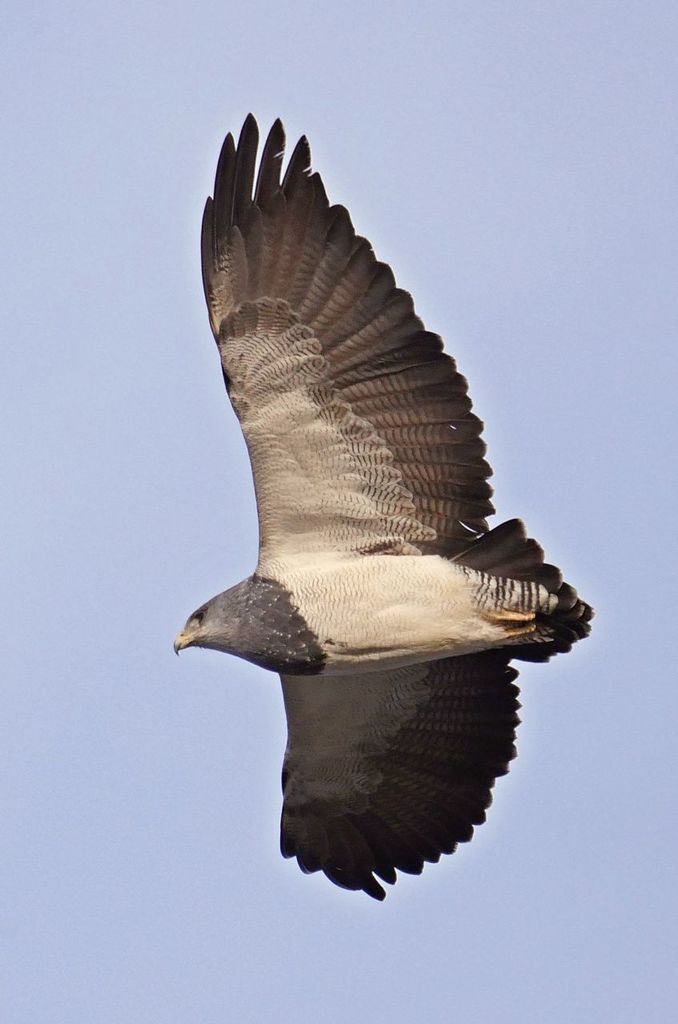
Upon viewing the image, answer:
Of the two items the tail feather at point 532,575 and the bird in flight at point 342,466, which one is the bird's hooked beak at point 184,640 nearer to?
the bird in flight at point 342,466

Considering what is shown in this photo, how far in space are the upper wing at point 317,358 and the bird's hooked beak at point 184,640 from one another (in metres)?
1.11

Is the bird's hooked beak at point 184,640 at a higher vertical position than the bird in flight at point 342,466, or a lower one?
lower

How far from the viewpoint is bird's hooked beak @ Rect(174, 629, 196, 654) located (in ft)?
48.9

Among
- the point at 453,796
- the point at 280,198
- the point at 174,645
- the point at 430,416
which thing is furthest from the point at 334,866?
the point at 280,198

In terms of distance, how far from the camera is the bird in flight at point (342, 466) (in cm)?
1448

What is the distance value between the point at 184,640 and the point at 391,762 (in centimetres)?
234

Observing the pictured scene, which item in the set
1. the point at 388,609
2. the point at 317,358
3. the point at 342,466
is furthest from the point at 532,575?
the point at 317,358

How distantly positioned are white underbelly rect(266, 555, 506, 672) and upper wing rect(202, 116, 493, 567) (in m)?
0.44

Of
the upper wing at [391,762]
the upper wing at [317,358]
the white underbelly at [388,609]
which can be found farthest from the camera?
the upper wing at [391,762]

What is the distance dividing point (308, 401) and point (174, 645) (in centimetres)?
219

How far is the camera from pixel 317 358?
14500mm

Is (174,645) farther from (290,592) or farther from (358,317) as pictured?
(358,317)

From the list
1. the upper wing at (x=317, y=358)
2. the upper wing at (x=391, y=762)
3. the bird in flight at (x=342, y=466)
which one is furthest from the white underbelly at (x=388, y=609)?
Answer: the upper wing at (x=391, y=762)

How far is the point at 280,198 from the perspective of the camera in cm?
1457
